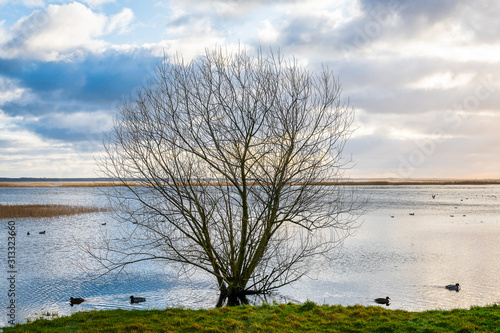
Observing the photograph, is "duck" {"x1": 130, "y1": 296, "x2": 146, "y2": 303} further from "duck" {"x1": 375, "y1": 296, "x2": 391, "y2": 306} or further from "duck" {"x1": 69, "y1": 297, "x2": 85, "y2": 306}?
"duck" {"x1": 375, "y1": 296, "x2": 391, "y2": 306}

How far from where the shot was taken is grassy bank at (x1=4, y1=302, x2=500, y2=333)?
761 cm

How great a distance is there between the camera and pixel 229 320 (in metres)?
8.09

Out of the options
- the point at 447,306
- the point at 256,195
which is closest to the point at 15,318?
the point at 256,195

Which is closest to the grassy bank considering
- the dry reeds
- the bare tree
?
the bare tree

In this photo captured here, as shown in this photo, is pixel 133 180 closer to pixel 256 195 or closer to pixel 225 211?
pixel 225 211

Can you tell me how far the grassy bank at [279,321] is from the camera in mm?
7609

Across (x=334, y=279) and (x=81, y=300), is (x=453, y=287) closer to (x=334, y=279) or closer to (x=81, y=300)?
(x=334, y=279)

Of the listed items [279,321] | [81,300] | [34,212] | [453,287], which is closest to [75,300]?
[81,300]

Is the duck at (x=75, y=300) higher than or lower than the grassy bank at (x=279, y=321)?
lower

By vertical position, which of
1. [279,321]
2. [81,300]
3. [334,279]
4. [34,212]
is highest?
[34,212]

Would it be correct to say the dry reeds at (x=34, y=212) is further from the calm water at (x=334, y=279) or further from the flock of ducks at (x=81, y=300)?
the flock of ducks at (x=81, y=300)

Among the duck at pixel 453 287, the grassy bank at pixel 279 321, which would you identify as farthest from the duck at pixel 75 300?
the duck at pixel 453 287

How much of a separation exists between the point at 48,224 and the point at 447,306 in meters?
30.4

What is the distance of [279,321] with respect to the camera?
8.23 metres
